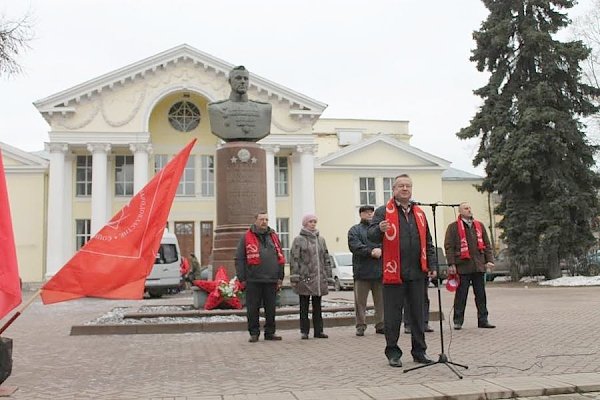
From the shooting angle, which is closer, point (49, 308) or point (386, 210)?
point (386, 210)

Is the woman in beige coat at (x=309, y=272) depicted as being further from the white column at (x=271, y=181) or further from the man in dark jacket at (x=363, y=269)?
the white column at (x=271, y=181)

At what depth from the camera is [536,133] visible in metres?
25.6

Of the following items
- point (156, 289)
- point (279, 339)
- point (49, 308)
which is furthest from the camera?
point (156, 289)

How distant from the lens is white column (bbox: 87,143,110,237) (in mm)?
31797

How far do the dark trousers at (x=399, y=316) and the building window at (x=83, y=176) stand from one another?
29.9 m

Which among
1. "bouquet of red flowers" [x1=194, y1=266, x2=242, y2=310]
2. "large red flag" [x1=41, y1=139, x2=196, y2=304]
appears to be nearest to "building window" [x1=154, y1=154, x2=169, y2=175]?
"bouquet of red flowers" [x1=194, y1=266, x2=242, y2=310]

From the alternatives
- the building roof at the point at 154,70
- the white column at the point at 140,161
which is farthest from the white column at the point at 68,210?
the white column at the point at 140,161

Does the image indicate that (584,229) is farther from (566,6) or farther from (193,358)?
(193,358)

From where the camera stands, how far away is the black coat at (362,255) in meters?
9.69

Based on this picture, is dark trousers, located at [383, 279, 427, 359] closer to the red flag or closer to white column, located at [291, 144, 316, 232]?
the red flag

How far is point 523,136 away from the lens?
84.2 ft

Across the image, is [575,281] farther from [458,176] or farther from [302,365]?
[458,176]

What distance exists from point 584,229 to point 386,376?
22.2 meters

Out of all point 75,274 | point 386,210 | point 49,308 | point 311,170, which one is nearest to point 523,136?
point 311,170
